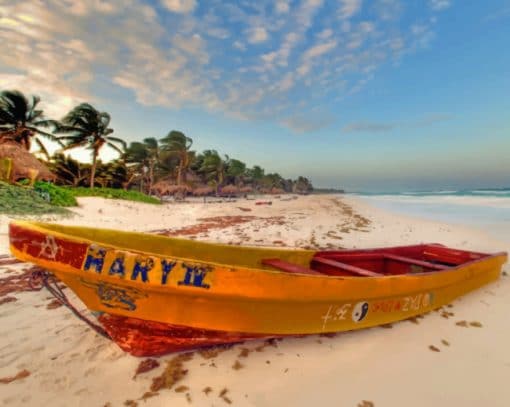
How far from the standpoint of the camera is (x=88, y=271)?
2021 millimetres

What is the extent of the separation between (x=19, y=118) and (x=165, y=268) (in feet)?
98.5

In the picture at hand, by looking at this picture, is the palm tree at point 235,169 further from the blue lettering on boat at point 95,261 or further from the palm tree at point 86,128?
the blue lettering on boat at point 95,261

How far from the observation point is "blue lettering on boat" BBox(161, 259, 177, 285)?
79.7 inches

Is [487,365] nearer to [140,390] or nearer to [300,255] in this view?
[300,255]

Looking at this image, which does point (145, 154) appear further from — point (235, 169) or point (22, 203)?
point (22, 203)

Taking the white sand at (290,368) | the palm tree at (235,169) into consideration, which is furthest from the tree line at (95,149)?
the white sand at (290,368)

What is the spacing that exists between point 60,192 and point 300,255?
1657 centimetres

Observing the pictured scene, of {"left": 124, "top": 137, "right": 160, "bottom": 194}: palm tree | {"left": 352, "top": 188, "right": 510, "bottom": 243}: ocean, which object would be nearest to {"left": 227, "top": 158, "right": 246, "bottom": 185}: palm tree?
{"left": 124, "top": 137, "right": 160, "bottom": 194}: palm tree

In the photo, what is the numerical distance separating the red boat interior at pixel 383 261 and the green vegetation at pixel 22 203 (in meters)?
12.2

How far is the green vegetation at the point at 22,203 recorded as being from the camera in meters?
10.6

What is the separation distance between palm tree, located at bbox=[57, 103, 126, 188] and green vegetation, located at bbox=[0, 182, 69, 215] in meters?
12.4

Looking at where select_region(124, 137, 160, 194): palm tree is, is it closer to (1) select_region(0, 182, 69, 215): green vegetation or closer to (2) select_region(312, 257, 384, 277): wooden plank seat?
(1) select_region(0, 182, 69, 215): green vegetation

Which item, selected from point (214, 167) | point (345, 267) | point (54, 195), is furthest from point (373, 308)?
point (214, 167)

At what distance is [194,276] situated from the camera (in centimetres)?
207
